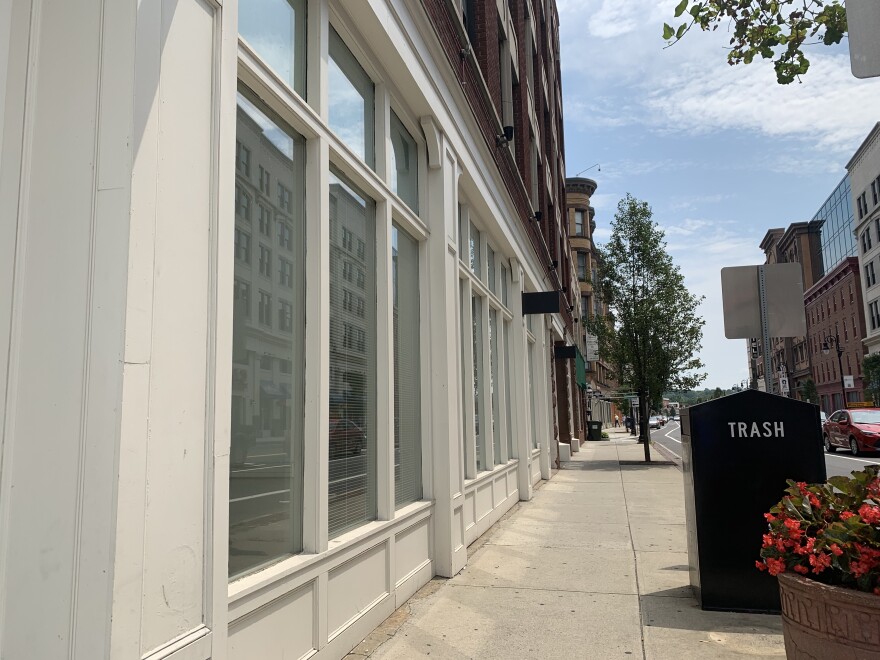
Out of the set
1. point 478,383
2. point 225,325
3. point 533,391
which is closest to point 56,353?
point 225,325

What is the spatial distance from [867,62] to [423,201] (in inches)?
185

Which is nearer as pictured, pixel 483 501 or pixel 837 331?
pixel 483 501

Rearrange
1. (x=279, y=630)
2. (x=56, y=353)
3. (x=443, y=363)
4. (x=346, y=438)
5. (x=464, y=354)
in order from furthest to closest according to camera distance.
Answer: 1. (x=464, y=354)
2. (x=443, y=363)
3. (x=346, y=438)
4. (x=279, y=630)
5. (x=56, y=353)

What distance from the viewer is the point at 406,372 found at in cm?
611

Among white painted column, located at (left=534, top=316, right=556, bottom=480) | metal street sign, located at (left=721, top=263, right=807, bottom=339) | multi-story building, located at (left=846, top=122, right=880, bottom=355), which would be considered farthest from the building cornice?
metal street sign, located at (left=721, top=263, right=807, bottom=339)

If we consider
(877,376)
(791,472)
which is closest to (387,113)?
(791,472)

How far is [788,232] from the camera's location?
87.8 meters

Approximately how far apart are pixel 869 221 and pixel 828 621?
6589 centimetres

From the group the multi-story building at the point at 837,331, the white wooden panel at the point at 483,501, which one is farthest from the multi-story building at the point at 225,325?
the multi-story building at the point at 837,331

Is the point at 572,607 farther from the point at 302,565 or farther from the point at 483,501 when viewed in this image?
the point at 483,501

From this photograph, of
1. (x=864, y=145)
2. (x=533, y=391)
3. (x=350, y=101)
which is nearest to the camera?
(x=350, y=101)

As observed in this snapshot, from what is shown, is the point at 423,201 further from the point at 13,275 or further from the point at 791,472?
the point at 13,275

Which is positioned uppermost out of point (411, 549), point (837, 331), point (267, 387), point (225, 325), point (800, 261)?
point (800, 261)

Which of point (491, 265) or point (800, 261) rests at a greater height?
point (800, 261)
